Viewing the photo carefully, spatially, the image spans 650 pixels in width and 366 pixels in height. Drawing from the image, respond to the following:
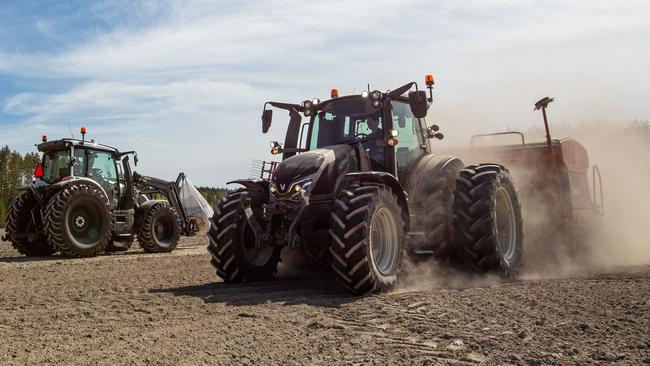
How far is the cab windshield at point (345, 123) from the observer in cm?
769

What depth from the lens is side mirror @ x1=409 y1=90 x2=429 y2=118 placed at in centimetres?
711

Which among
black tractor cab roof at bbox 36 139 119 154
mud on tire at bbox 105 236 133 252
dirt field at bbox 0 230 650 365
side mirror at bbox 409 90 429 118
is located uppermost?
black tractor cab roof at bbox 36 139 119 154

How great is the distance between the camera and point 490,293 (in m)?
6.29

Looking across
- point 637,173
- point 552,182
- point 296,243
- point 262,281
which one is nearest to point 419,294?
point 296,243

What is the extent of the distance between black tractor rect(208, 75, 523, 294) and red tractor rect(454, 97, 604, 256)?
1.26 metres

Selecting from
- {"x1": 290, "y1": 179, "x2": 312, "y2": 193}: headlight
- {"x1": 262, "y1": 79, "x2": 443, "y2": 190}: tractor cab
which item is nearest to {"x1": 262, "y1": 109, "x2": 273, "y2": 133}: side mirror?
{"x1": 262, "y1": 79, "x2": 443, "y2": 190}: tractor cab

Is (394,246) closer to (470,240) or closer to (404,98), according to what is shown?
(470,240)

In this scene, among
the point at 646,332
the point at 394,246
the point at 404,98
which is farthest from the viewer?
the point at 404,98

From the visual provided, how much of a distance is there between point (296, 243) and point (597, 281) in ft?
11.5

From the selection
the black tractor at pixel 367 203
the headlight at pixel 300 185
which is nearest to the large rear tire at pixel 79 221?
the black tractor at pixel 367 203

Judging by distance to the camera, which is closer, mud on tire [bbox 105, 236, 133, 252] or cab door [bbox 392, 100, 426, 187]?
cab door [bbox 392, 100, 426, 187]

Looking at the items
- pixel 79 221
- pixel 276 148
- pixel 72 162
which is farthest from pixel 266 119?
pixel 72 162

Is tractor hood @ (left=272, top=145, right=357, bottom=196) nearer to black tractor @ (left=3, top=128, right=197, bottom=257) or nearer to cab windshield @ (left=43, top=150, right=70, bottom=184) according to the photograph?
black tractor @ (left=3, top=128, right=197, bottom=257)

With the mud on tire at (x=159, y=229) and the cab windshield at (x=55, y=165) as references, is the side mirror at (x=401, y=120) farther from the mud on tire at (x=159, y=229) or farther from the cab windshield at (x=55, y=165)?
the cab windshield at (x=55, y=165)
